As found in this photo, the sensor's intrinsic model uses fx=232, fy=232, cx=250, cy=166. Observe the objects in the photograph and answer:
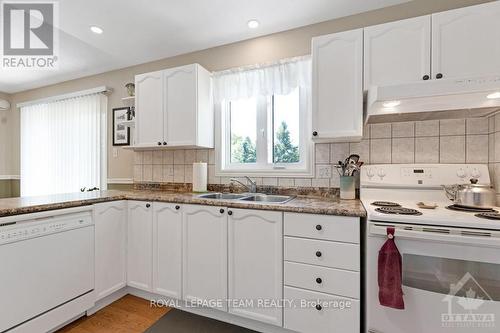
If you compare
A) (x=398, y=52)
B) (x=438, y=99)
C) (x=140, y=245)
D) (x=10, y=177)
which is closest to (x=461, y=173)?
(x=438, y=99)

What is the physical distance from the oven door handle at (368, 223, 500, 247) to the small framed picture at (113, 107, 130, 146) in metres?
2.91

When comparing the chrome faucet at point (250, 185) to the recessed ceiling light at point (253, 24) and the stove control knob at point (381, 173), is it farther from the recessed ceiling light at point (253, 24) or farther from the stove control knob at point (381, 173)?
the recessed ceiling light at point (253, 24)

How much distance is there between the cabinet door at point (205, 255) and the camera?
1661mm

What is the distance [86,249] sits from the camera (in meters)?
1.73

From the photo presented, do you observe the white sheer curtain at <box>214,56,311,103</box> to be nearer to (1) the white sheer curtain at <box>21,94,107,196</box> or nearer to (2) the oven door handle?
(2) the oven door handle

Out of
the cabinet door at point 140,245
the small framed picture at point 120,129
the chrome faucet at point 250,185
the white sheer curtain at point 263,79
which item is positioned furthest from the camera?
the small framed picture at point 120,129

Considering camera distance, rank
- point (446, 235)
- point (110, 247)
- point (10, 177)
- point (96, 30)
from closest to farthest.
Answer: point (446, 235) < point (110, 247) < point (96, 30) < point (10, 177)

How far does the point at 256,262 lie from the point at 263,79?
1588 millimetres

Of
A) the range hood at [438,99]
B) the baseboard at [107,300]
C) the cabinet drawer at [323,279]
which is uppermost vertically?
the range hood at [438,99]

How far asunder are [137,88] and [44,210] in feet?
4.83

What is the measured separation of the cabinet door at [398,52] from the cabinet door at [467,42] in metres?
0.05

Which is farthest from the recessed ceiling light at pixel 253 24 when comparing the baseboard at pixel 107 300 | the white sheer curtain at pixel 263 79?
the baseboard at pixel 107 300

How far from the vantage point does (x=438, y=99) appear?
132 cm

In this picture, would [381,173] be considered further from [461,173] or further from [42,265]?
[42,265]
